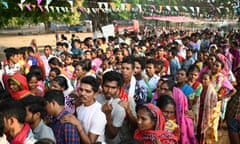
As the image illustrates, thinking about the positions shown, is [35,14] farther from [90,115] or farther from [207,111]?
[90,115]

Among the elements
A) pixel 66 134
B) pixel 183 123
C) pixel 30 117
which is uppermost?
pixel 30 117

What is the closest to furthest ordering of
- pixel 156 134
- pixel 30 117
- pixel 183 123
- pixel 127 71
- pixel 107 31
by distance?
pixel 30 117, pixel 156 134, pixel 183 123, pixel 127 71, pixel 107 31

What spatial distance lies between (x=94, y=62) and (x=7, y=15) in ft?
32.2

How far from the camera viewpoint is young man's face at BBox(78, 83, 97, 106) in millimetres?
2898

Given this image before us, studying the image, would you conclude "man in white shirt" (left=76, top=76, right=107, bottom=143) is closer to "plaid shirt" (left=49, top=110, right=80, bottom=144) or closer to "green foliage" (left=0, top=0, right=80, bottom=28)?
"plaid shirt" (left=49, top=110, right=80, bottom=144)

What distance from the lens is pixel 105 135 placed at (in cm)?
295

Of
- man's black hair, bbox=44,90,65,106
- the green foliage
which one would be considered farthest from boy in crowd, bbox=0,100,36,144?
the green foliage

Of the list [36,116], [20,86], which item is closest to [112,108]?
[36,116]

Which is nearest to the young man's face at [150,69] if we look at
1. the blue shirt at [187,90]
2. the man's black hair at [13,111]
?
the blue shirt at [187,90]

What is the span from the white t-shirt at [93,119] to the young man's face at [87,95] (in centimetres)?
5

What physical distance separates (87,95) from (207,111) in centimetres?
229

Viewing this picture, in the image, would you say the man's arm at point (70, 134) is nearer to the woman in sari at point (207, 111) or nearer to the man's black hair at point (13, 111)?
the man's black hair at point (13, 111)

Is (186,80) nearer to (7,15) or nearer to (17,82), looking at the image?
(17,82)

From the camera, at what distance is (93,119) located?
274 cm
